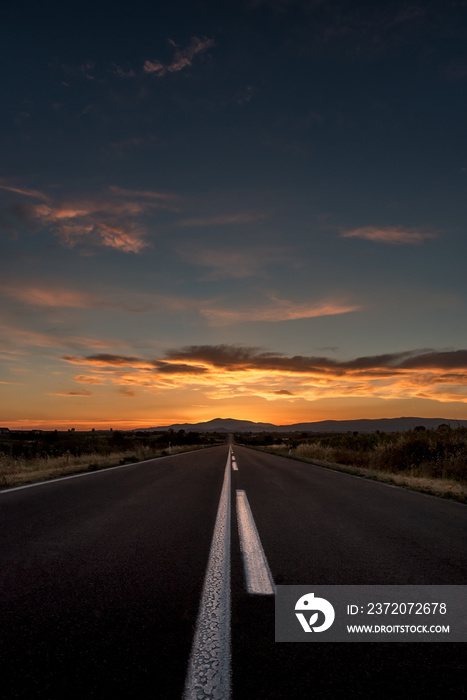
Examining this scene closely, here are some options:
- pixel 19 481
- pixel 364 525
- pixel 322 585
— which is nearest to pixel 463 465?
pixel 364 525

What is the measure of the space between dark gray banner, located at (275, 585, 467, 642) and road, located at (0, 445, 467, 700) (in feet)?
0.37

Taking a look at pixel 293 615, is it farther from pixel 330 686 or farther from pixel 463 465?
pixel 463 465

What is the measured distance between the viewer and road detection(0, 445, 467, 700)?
6.79 ft

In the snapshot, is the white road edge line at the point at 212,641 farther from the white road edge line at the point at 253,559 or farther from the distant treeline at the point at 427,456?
the distant treeline at the point at 427,456

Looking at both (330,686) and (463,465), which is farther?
(463,465)

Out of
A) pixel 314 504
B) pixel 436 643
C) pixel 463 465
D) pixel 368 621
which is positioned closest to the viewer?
pixel 436 643

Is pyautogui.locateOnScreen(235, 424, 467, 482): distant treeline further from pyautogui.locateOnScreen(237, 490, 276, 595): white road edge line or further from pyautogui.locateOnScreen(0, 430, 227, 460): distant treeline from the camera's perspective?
pyautogui.locateOnScreen(0, 430, 227, 460): distant treeline

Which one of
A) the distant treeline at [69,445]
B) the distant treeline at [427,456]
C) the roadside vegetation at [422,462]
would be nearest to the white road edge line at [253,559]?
the roadside vegetation at [422,462]

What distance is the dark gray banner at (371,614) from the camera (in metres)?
2.59

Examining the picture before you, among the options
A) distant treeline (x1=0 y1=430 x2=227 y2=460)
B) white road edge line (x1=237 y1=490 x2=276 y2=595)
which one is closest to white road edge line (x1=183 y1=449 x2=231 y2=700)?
white road edge line (x1=237 y1=490 x2=276 y2=595)

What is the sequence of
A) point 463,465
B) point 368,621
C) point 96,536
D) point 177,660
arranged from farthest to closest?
point 463,465, point 96,536, point 368,621, point 177,660

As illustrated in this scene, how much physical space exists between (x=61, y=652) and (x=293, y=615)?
59.7 inches

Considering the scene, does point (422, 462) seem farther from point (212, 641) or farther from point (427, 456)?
point (212, 641)

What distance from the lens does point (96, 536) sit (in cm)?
489
